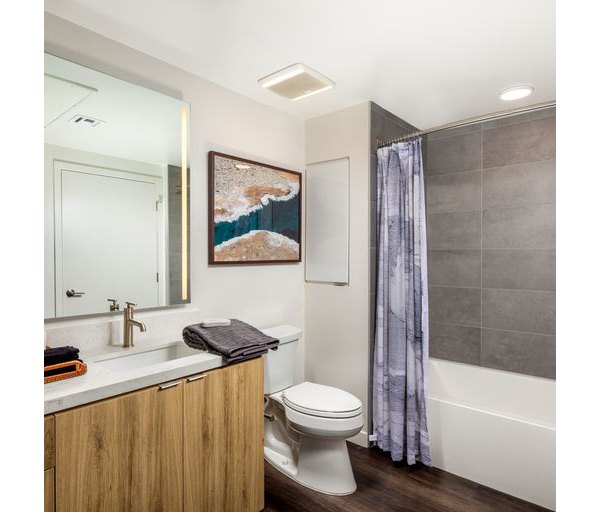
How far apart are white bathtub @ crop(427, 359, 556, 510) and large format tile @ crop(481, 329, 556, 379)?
2.6 inches

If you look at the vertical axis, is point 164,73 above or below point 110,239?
above

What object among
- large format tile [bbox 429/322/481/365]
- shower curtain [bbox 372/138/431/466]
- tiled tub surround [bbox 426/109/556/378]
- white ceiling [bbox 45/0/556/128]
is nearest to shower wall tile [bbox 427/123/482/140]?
tiled tub surround [bbox 426/109/556/378]

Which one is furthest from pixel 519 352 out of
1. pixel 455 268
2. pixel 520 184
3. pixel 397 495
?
pixel 397 495

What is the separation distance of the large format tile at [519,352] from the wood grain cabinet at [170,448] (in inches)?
78.3

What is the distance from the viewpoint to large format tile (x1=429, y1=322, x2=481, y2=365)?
3.04 meters

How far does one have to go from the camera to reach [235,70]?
7.36 ft

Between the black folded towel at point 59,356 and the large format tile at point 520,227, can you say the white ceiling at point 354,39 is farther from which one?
the black folded towel at point 59,356

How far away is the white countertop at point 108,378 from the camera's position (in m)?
1.26

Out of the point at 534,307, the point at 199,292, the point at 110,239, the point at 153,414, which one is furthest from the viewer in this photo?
the point at 534,307

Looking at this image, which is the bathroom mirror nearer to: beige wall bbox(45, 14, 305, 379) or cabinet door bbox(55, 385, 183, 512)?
beige wall bbox(45, 14, 305, 379)
